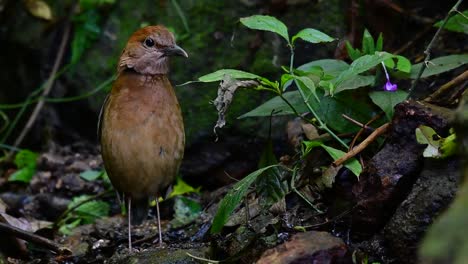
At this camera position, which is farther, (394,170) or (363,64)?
(363,64)

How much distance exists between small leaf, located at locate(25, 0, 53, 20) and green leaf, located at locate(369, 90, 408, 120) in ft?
12.9

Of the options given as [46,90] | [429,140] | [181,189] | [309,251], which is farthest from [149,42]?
[46,90]

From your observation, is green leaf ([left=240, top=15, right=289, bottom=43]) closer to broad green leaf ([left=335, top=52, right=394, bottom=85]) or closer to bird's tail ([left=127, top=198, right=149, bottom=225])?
broad green leaf ([left=335, top=52, right=394, bottom=85])

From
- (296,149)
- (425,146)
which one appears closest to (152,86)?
(296,149)

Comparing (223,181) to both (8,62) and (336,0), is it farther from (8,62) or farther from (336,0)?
(8,62)

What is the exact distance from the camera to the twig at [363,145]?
380 cm

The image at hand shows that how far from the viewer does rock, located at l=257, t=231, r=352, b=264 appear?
10.2 feet

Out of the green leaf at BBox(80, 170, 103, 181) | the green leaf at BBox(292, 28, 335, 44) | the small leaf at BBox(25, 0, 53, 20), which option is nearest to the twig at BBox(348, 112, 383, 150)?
the green leaf at BBox(292, 28, 335, 44)

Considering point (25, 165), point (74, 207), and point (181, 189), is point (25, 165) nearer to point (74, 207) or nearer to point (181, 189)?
point (74, 207)

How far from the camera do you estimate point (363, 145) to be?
3.91 m

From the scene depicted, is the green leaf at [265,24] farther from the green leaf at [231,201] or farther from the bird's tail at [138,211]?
the bird's tail at [138,211]

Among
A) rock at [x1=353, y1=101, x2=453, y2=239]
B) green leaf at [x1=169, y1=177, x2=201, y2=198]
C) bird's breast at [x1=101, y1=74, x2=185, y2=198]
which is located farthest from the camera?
green leaf at [x1=169, y1=177, x2=201, y2=198]

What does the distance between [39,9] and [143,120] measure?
9.63 feet

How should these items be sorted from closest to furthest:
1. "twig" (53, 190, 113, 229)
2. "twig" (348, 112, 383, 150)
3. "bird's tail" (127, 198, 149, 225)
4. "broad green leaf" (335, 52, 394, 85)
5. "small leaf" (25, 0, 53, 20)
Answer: "broad green leaf" (335, 52, 394, 85) → "twig" (348, 112, 383, 150) → "bird's tail" (127, 198, 149, 225) → "twig" (53, 190, 113, 229) → "small leaf" (25, 0, 53, 20)
